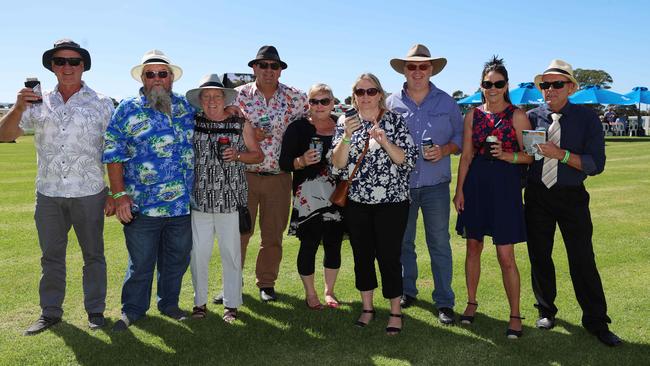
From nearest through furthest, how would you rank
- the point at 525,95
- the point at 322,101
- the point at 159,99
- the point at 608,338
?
the point at 608,338, the point at 159,99, the point at 322,101, the point at 525,95

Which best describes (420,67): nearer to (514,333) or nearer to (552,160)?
(552,160)

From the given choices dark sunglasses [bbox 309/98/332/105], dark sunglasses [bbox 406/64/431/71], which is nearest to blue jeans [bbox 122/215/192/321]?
dark sunglasses [bbox 309/98/332/105]

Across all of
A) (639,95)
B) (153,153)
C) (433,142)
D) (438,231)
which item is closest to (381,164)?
(433,142)

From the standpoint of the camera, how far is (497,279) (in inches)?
250

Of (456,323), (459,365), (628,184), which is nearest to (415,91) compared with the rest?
(456,323)

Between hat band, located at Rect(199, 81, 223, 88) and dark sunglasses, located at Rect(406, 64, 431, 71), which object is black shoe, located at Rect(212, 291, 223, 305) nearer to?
hat band, located at Rect(199, 81, 223, 88)

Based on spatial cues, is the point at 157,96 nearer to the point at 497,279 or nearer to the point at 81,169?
the point at 81,169

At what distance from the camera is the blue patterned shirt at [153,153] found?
4.67m

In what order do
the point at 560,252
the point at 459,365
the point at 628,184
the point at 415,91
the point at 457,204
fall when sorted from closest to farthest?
the point at 459,365 < the point at 457,204 < the point at 415,91 < the point at 560,252 < the point at 628,184

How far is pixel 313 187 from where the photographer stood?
17.3 ft

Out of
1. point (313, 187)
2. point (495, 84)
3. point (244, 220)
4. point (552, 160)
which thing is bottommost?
point (244, 220)

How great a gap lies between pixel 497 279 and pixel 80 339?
4419 millimetres

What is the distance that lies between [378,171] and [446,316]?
1.57 metres

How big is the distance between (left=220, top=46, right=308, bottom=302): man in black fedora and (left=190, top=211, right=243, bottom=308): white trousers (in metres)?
0.58
